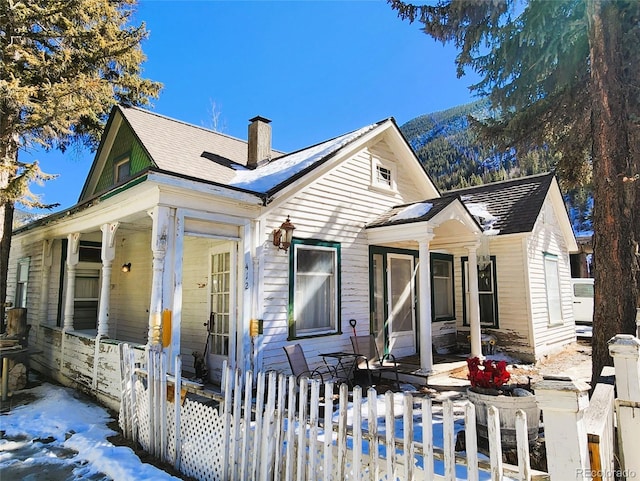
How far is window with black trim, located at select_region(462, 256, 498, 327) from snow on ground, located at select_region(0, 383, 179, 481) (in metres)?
8.77

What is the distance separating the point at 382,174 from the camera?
30.5 feet

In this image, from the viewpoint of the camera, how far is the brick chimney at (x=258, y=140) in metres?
9.45

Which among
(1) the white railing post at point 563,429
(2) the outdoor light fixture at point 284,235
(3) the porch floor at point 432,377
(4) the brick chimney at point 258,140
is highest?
(4) the brick chimney at point 258,140

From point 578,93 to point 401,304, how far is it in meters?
5.64

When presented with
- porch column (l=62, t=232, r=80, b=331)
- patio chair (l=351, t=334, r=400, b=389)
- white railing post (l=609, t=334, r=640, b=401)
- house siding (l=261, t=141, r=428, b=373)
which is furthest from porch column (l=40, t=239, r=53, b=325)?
white railing post (l=609, t=334, r=640, b=401)

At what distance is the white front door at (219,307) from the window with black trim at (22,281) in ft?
22.6

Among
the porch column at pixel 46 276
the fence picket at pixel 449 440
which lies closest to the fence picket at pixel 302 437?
the fence picket at pixel 449 440

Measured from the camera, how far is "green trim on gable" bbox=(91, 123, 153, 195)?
8.34m

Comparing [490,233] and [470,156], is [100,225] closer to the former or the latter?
[490,233]

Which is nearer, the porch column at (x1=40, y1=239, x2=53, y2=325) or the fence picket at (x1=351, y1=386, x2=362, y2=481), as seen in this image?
the fence picket at (x1=351, y1=386, x2=362, y2=481)

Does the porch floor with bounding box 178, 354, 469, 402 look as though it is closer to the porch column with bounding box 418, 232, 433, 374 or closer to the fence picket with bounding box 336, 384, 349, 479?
the porch column with bounding box 418, 232, 433, 374

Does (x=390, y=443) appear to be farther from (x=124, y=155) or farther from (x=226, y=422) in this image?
(x=124, y=155)

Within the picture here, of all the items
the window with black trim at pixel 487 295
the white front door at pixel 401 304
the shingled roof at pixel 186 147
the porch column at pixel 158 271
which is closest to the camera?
the porch column at pixel 158 271

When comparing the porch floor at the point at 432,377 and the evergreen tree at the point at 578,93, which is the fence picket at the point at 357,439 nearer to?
the porch floor at the point at 432,377
